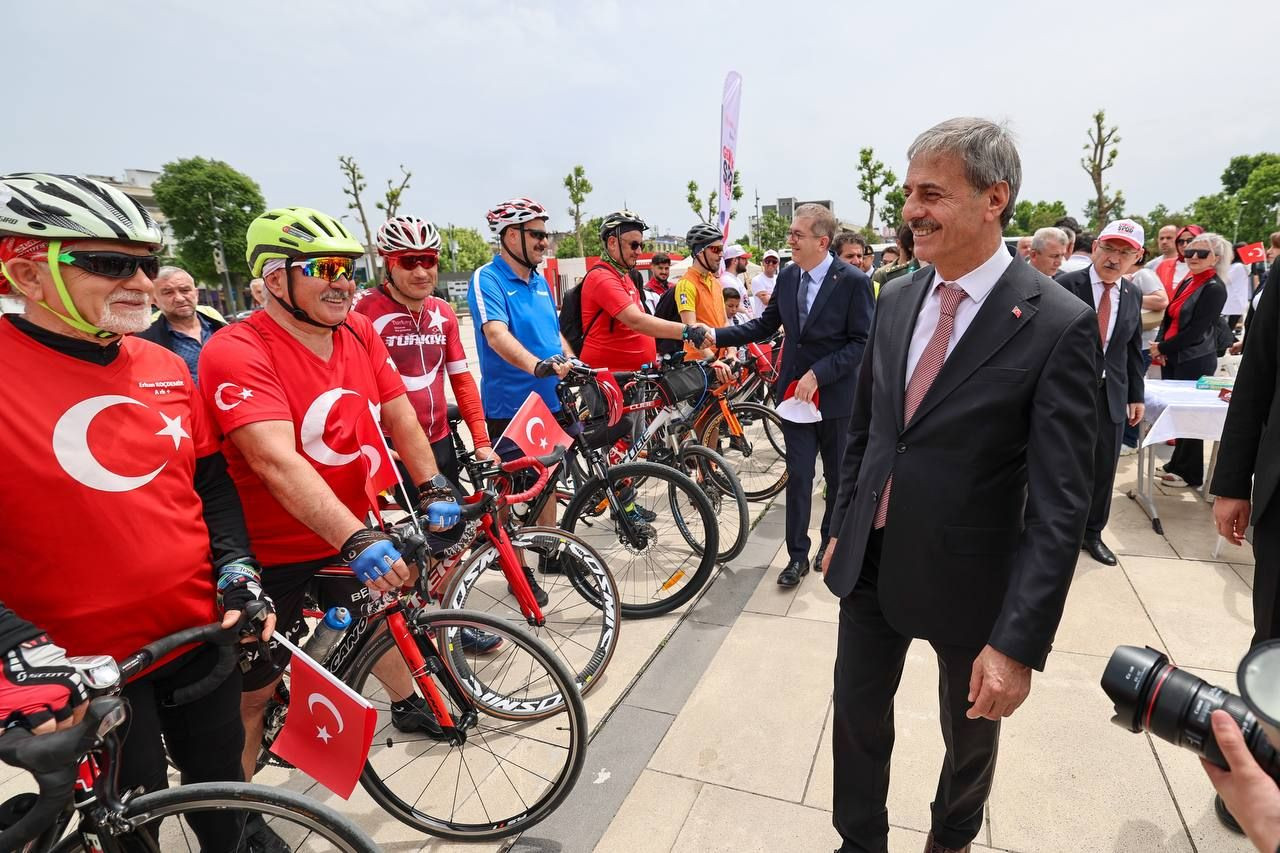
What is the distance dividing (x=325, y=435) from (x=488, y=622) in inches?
32.5

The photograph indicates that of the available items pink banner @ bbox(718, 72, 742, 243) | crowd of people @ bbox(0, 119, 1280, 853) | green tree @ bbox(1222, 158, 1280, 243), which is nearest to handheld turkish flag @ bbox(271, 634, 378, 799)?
crowd of people @ bbox(0, 119, 1280, 853)

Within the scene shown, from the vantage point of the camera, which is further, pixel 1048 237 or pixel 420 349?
pixel 1048 237

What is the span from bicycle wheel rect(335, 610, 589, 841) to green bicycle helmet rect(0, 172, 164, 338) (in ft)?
4.27

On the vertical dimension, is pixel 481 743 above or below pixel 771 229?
below

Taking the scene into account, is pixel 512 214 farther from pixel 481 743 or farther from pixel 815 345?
pixel 481 743

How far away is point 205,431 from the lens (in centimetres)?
185

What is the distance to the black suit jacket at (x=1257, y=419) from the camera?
74.6 inches

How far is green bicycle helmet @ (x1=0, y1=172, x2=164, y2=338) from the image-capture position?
1.48 meters

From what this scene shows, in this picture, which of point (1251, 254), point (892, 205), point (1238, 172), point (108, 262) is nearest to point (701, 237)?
point (108, 262)

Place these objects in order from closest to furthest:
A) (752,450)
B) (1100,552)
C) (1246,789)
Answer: (1246,789)
(1100,552)
(752,450)

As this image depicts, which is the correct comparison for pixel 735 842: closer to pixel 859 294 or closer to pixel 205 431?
pixel 205 431

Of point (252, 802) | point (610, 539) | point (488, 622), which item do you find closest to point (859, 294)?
point (610, 539)

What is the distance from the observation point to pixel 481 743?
273cm

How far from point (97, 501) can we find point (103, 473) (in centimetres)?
6
